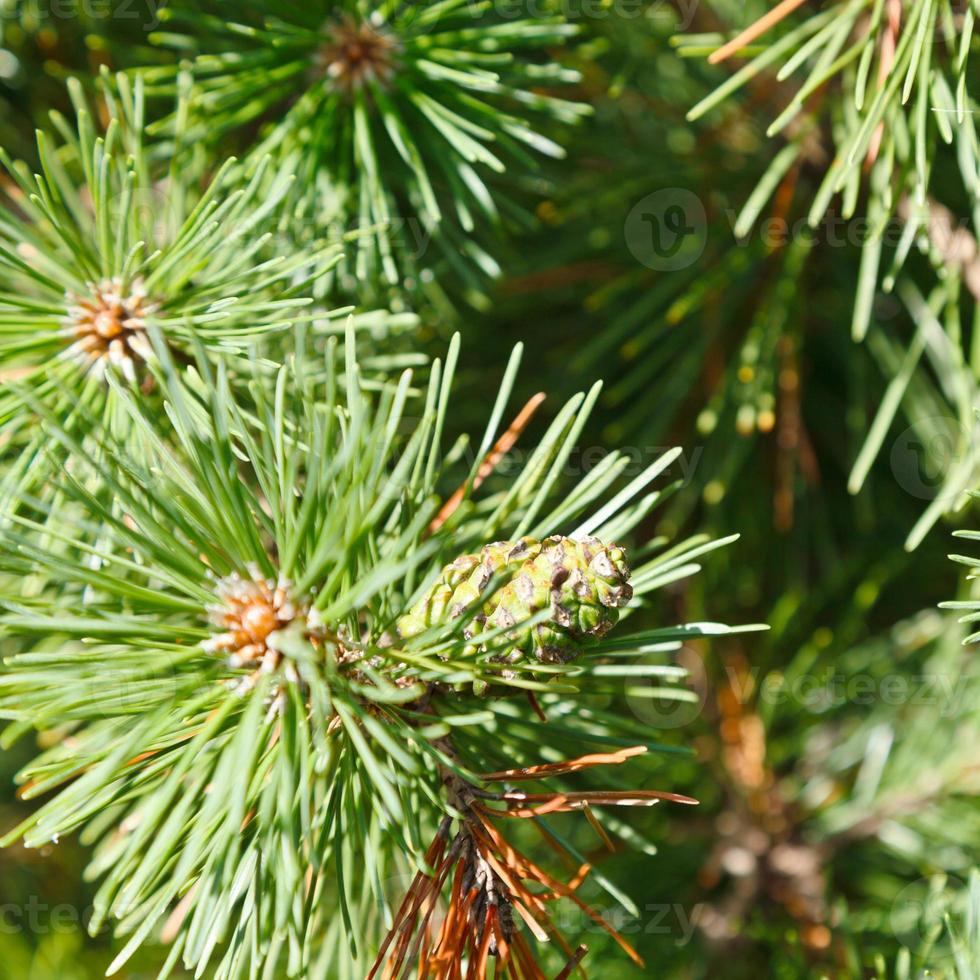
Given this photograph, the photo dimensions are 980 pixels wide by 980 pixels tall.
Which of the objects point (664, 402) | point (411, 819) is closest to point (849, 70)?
point (664, 402)

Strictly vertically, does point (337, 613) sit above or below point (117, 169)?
below

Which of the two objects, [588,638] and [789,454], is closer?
[588,638]

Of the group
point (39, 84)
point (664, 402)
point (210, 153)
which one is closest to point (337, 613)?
point (210, 153)

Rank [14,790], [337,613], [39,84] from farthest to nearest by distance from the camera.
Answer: [14,790], [39,84], [337,613]

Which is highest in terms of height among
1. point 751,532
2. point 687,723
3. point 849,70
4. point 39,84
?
point 39,84

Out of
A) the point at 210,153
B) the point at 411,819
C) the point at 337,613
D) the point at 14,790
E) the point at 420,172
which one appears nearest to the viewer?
the point at 337,613

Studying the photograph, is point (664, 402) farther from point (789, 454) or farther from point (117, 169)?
point (117, 169)
